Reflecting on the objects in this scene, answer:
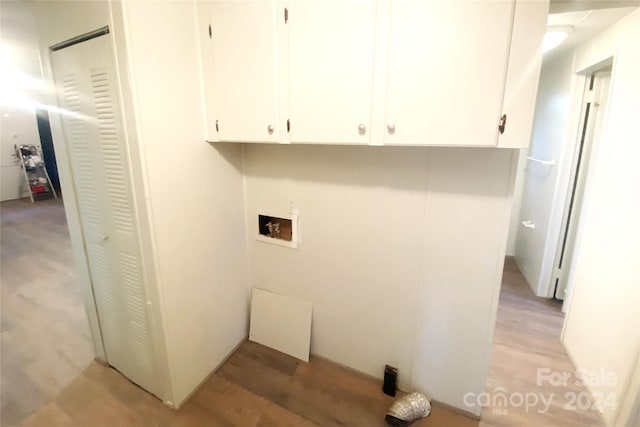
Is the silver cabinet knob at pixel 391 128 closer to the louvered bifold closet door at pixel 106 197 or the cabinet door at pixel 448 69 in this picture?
the cabinet door at pixel 448 69

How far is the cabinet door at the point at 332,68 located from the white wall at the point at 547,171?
2.26 meters

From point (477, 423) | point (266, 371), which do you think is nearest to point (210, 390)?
point (266, 371)

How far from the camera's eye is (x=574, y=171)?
8.03 feet

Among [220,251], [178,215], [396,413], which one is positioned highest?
[178,215]

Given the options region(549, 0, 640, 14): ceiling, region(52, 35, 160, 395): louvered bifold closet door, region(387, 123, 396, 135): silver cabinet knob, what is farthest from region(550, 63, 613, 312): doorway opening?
region(52, 35, 160, 395): louvered bifold closet door

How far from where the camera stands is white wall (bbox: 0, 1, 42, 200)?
2921 mm

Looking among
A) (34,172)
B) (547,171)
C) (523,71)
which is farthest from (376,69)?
(34,172)

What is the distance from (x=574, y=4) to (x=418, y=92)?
26.0 inches

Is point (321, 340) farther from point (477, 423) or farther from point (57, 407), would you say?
point (57, 407)

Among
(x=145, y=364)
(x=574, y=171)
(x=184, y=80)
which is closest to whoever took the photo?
(x=184, y=80)

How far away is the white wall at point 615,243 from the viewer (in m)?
1.49

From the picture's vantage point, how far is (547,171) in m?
2.77

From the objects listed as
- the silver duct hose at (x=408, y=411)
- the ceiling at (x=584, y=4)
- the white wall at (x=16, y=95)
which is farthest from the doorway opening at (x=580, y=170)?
the white wall at (x=16, y=95)

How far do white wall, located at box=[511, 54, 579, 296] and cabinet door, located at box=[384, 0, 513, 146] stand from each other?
6.65 feet
